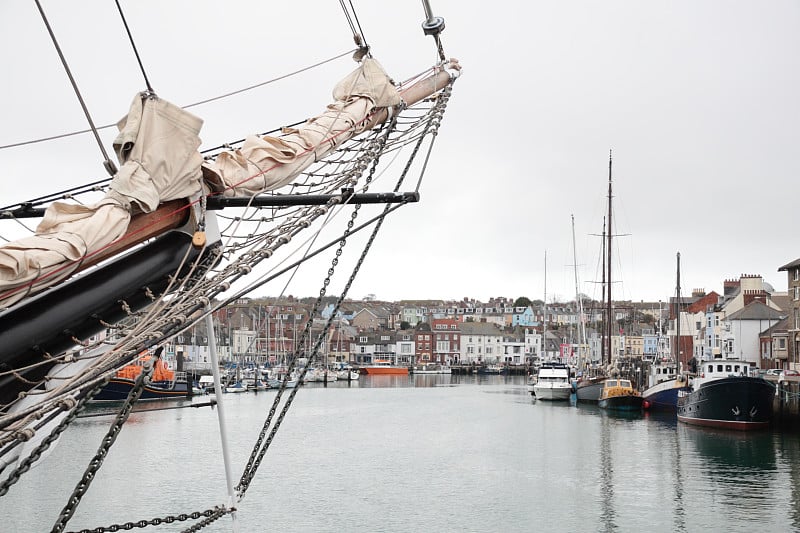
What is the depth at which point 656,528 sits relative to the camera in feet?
60.3

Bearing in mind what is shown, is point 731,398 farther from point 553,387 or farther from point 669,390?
point 553,387

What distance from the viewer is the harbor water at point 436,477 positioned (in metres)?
19.2

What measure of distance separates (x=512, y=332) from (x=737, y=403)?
9179 centimetres

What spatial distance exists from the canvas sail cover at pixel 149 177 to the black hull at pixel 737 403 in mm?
32685

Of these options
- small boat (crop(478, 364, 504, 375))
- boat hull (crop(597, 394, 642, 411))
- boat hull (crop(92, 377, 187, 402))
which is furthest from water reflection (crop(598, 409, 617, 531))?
small boat (crop(478, 364, 504, 375))

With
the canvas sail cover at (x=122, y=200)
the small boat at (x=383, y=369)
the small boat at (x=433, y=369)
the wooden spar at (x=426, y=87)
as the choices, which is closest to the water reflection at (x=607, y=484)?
the wooden spar at (x=426, y=87)

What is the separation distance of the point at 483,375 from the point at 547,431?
7502cm

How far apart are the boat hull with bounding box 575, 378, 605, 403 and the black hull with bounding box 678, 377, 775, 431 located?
1426 cm

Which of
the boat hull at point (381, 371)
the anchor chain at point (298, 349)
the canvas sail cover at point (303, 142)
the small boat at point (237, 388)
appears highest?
the canvas sail cover at point (303, 142)

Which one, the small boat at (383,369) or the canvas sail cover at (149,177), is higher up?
the canvas sail cover at (149,177)

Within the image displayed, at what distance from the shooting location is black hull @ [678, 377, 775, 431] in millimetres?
35438

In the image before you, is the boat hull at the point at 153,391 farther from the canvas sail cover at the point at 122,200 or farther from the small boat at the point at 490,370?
the small boat at the point at 490,370

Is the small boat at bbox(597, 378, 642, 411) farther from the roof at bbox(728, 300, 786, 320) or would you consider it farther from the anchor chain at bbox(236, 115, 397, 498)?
the anchor chain at bbox(236, 115, 397, 498)

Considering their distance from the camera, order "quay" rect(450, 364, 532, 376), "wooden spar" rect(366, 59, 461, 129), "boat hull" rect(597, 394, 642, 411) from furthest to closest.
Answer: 1. "quay" rect(450, 364, 532, 376)
2. "boat hull" rect(597, 394, 642, 411)
3. "wooden spar" rect(366, 59, 461, 129)
